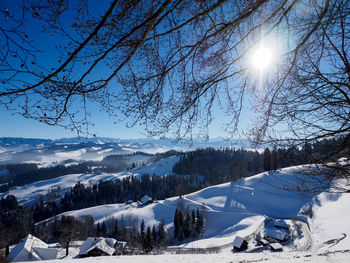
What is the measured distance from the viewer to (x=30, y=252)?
20.1 meters

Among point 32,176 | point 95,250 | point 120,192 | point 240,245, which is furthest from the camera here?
point 32,176

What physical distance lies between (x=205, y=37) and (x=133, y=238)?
38.2m

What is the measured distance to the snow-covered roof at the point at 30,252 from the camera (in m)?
19.8

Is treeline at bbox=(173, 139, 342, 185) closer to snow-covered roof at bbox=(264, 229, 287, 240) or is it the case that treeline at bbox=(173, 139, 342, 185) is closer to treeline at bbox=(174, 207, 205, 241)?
treeline at bbox=(174, 207, 205, 241)

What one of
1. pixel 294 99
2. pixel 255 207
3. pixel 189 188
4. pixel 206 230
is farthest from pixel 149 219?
pixel 294 99

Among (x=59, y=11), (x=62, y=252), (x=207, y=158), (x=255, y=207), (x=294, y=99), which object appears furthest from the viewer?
(x=207, y=158)

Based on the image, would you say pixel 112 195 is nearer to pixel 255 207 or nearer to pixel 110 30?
pixel 255 207

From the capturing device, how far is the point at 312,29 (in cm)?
253

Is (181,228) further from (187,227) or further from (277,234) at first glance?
(277,234)

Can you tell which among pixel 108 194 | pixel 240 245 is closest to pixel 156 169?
pixel 108 194

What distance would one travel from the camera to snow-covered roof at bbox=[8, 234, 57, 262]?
19.8m

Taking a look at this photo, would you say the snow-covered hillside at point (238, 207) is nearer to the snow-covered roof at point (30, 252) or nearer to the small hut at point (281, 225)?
the small hut at point (281, 225)

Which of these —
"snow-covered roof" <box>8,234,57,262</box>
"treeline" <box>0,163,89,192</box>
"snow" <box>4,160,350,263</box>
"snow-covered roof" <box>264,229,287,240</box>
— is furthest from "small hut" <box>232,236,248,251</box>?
"treeline" <box>0,163,89,192</box>

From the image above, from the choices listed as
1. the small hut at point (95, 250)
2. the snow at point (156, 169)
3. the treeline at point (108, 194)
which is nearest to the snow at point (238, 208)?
the small hut at point (95, 250)
